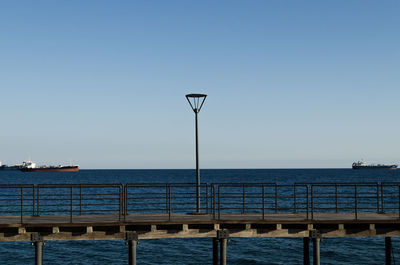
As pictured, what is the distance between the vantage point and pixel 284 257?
2795 cm

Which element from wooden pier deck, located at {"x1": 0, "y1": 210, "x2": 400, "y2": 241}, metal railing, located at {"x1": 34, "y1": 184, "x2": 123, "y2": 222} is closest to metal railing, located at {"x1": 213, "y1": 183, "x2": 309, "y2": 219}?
wooden pier deck, located at {"x1": 0, "y1": 210, "x2": 400, "y2": 241}

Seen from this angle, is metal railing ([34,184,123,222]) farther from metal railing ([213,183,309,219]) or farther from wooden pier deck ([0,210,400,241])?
metal railing ([213,183,309,219])

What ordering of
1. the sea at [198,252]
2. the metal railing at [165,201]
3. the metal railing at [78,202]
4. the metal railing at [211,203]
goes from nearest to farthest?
1. the metal railing at [78,202]
2. the metal railing at [165,201]
3. the metal railing at [211,203]
4. the sea at [198,252]

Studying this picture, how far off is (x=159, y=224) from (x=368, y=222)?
7.05m

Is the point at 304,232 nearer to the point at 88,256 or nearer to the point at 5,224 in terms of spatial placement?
the point at 5,224

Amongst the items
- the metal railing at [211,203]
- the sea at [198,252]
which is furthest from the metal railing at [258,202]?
the sea at [198,252]

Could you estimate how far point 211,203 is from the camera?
15625 millimetres

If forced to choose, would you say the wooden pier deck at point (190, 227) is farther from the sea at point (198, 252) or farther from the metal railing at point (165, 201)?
the sea at point (198, 252)

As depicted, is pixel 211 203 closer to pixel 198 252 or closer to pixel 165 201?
pixel 198 252

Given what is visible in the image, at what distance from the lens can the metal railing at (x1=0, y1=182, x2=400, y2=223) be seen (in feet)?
50.4

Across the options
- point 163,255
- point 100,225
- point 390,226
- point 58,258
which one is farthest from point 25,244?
point 390,226

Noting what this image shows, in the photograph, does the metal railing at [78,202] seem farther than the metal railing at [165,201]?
No

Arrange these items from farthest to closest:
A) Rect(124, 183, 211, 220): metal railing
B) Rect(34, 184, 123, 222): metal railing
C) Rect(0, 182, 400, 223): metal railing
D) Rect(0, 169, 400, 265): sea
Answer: Rect(0, 169, 400, 265): sea < Rect(0, 182, 400, 223): metal railing < Rect(124, 183, 211, 220): metal railing < Rect(34, 184, 123, 222): metal railing

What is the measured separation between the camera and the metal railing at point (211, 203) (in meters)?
15.4
